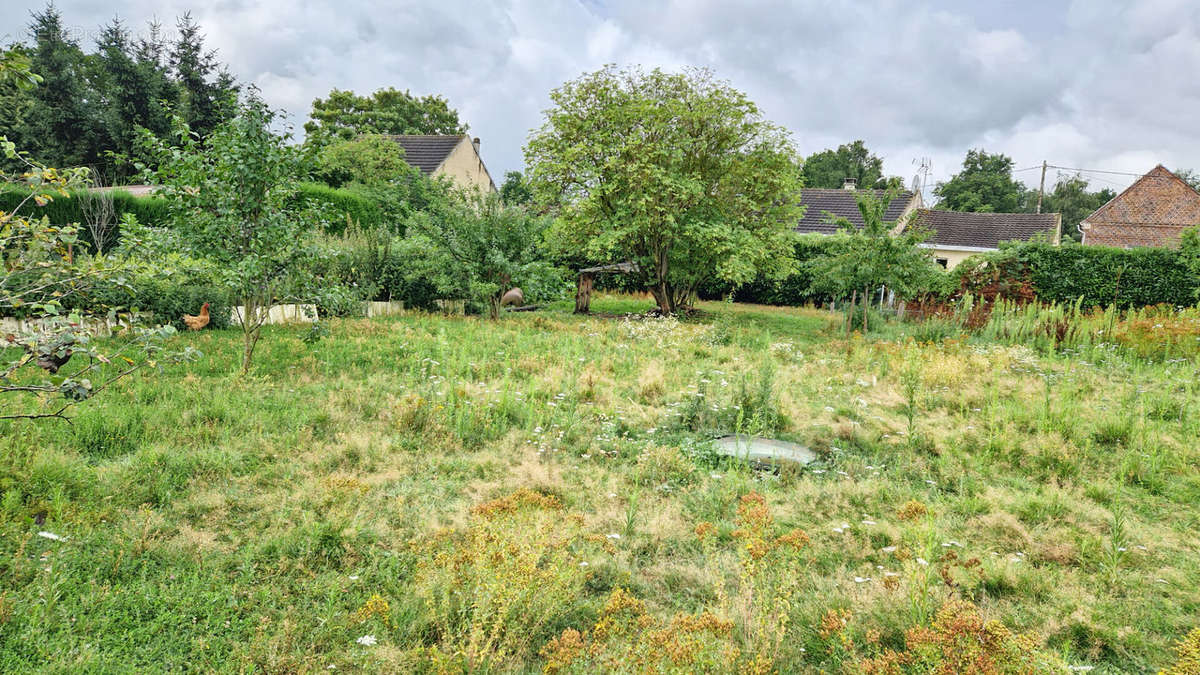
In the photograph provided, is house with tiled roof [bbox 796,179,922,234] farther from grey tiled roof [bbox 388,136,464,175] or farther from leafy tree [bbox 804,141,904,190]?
leafy tree [bbox 804,141,904,190]

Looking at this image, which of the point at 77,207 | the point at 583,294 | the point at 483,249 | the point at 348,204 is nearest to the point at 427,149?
the point at 348,204

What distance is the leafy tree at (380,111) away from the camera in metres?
36.9

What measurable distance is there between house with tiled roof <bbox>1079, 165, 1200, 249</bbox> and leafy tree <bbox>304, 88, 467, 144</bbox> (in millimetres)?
41440

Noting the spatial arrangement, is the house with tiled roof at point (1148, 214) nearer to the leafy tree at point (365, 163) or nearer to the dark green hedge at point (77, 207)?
the leafy tree at point (365, 163)

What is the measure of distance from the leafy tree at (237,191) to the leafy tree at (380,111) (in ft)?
101

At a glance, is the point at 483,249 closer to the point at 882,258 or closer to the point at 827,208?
the point at 882,258

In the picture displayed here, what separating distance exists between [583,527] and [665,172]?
1076 centimetres

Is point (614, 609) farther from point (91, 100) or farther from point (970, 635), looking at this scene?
point (91, 100)

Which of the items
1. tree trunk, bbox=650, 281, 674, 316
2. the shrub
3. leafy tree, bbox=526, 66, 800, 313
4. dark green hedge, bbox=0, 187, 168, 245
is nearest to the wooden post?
leafy tree, bbox=526, 66, 800, 313

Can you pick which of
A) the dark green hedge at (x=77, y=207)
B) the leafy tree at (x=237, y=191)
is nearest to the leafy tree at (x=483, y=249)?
the leafy tree at (x=237, y=191)

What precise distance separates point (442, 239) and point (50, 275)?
8716 mm

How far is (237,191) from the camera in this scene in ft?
18.8

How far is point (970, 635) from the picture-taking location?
203 centimetres

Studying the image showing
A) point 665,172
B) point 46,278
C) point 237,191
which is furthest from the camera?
point 665,172
